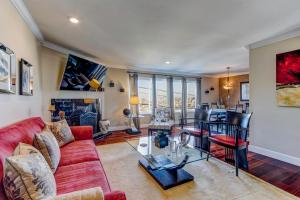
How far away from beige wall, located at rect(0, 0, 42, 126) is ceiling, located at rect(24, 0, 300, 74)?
27 cm

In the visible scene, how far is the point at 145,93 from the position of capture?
6.62 metres

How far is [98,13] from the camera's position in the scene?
2303mm

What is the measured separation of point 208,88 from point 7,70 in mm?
8005

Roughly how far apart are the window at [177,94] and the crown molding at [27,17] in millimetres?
5278

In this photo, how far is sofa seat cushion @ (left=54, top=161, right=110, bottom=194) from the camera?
1.42 meters

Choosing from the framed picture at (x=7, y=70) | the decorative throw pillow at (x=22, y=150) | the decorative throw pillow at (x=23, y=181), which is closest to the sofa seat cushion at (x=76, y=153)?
the decorative throw pillow at (x=22, y=150)

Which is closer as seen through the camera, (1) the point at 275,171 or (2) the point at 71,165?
(2) the point at 71,165

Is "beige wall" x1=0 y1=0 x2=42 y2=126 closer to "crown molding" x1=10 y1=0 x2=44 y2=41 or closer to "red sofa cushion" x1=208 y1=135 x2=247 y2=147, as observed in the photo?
"crown molding" x1=10 y1=0 x2=44 y2=41

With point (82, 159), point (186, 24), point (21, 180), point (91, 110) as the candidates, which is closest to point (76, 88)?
point (91, 110)

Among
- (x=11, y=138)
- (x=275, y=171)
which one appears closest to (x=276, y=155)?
(x=275, y=171)

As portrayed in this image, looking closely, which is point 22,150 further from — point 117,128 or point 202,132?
point 117,128

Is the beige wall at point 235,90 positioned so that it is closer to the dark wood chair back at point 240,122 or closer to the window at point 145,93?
the window at point 145,93

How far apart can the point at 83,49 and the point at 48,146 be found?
296cm

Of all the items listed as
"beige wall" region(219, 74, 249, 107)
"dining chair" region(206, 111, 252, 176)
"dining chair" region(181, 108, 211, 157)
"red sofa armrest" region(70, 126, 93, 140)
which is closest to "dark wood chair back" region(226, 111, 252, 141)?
"dining chair" region(206, 111, 252, 176)
